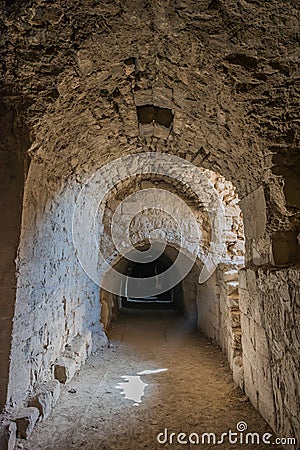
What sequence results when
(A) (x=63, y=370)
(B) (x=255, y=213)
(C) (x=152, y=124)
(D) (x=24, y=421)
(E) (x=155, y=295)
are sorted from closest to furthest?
1. (D) (x=24, y=421)
2. (B) (x=255, y=213)
3. (C) (x=152, y=124)
4. (A) (x=63, y=370)
5. (E) (x=155, y=295)

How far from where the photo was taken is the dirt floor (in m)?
2.22

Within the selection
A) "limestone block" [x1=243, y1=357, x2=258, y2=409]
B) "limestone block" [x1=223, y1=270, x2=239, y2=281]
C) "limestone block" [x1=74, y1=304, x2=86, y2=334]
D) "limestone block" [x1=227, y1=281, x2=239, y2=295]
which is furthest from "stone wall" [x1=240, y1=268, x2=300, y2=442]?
"limestone block" [x1=74, y1=304, x2=86, y2=334]

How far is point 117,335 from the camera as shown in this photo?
5742 millimetres

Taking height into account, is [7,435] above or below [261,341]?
below

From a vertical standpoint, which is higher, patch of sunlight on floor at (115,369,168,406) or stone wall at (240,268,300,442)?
stone wall at (240,268,300,442)

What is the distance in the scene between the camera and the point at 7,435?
1968mm

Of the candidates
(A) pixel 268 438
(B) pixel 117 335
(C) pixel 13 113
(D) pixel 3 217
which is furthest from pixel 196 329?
(C) pixel 13 113

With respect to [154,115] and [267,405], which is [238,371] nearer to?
[267,405]

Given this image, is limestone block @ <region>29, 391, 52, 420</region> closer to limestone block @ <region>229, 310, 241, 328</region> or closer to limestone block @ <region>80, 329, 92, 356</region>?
limestone block @ <region>80, 329, 92, 356</region>

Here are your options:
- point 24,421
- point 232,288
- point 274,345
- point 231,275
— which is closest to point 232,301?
point 232,288

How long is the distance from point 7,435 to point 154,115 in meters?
2.57

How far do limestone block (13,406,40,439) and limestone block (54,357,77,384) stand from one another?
85 centimetres

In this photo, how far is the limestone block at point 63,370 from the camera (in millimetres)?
3123

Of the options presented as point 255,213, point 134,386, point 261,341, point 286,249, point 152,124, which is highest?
point 152,124
